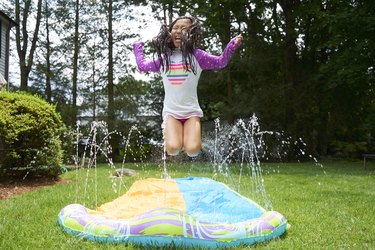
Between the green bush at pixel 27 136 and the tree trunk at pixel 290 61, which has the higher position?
the tree trunk at pixel 290 61

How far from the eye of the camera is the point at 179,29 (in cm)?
499

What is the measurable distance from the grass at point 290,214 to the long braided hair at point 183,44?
2.16 metres

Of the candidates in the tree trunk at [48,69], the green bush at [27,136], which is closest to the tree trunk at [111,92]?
the tree trunk at [48,69]

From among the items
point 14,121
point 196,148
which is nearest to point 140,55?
point 196,148

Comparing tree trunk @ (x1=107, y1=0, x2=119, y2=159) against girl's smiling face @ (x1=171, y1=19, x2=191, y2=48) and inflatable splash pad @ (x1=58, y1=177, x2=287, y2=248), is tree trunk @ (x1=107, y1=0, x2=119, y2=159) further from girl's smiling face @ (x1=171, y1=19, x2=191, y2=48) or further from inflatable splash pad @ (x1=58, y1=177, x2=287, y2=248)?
girl's smiling face @ (x1=171, y1=19, x2=191, y2=48)

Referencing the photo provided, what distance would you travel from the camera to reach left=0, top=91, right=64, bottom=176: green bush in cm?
847

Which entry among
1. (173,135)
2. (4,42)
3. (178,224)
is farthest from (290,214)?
(4,42)

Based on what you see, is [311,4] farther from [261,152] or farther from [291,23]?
[261,152]

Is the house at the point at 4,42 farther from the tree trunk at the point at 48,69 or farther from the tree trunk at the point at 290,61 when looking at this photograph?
the tree trunk at the point at 290,61

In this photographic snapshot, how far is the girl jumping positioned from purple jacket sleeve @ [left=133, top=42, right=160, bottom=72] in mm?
57

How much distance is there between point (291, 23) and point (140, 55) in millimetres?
15037

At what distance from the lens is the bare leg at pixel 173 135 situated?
4.89 m

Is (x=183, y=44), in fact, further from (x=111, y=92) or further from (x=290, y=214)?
(x=111, y=92)

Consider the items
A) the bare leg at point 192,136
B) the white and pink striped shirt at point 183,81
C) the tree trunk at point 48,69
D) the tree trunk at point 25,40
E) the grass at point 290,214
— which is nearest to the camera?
the grass at point 290,214
